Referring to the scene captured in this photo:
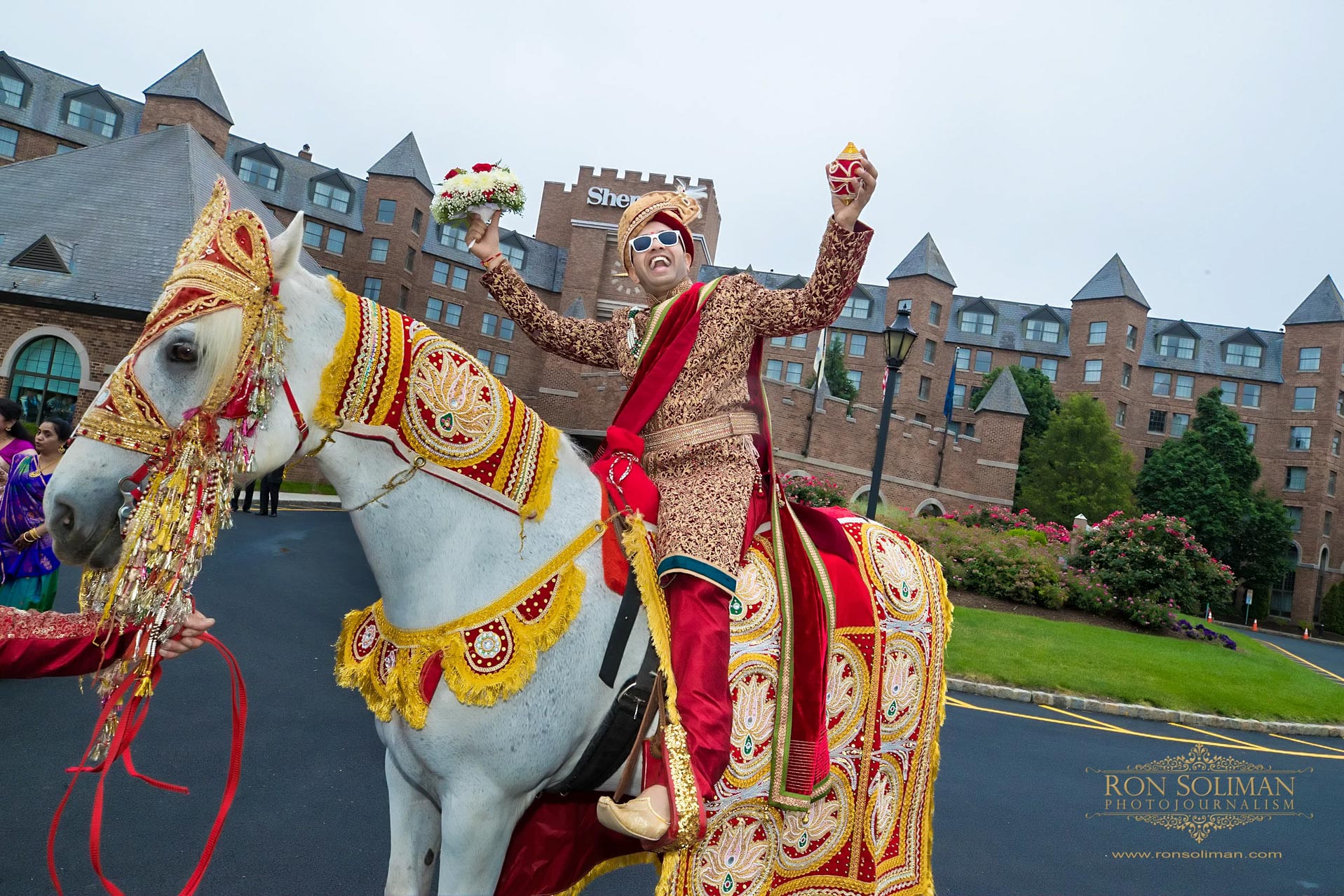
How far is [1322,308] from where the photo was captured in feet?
175

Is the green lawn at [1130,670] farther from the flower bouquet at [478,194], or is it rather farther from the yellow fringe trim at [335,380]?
the yellow fringe trim at [335,380]

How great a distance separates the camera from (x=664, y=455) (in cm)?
283

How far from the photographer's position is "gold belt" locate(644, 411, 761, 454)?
2.81 m

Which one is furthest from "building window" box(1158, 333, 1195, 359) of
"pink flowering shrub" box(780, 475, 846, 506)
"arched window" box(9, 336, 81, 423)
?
"arched window" box(9, 336, 81, 423)

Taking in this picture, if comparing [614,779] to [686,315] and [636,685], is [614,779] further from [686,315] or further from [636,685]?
[686,315]

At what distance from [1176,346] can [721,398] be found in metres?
66.0

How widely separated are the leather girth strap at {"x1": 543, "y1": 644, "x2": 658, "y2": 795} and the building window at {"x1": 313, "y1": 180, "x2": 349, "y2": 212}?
2204 inches

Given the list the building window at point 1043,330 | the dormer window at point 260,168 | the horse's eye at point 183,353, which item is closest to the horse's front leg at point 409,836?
the horse's eye at point 183,353

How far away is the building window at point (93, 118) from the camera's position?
4662 cm

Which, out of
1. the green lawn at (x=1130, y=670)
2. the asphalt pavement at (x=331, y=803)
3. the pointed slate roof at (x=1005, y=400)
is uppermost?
the pointed slate roof at (x=1005, y=400)

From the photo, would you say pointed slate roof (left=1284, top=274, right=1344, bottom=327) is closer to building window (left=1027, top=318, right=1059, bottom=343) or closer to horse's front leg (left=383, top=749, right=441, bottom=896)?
building window (left=1027, top=318, right=1059, bottom=343)

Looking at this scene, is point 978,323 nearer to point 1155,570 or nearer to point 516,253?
point 516,253

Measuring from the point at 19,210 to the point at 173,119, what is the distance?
21.8 meters

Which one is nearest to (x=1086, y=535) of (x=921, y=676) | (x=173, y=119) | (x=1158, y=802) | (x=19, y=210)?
(x=1158, y=802)
